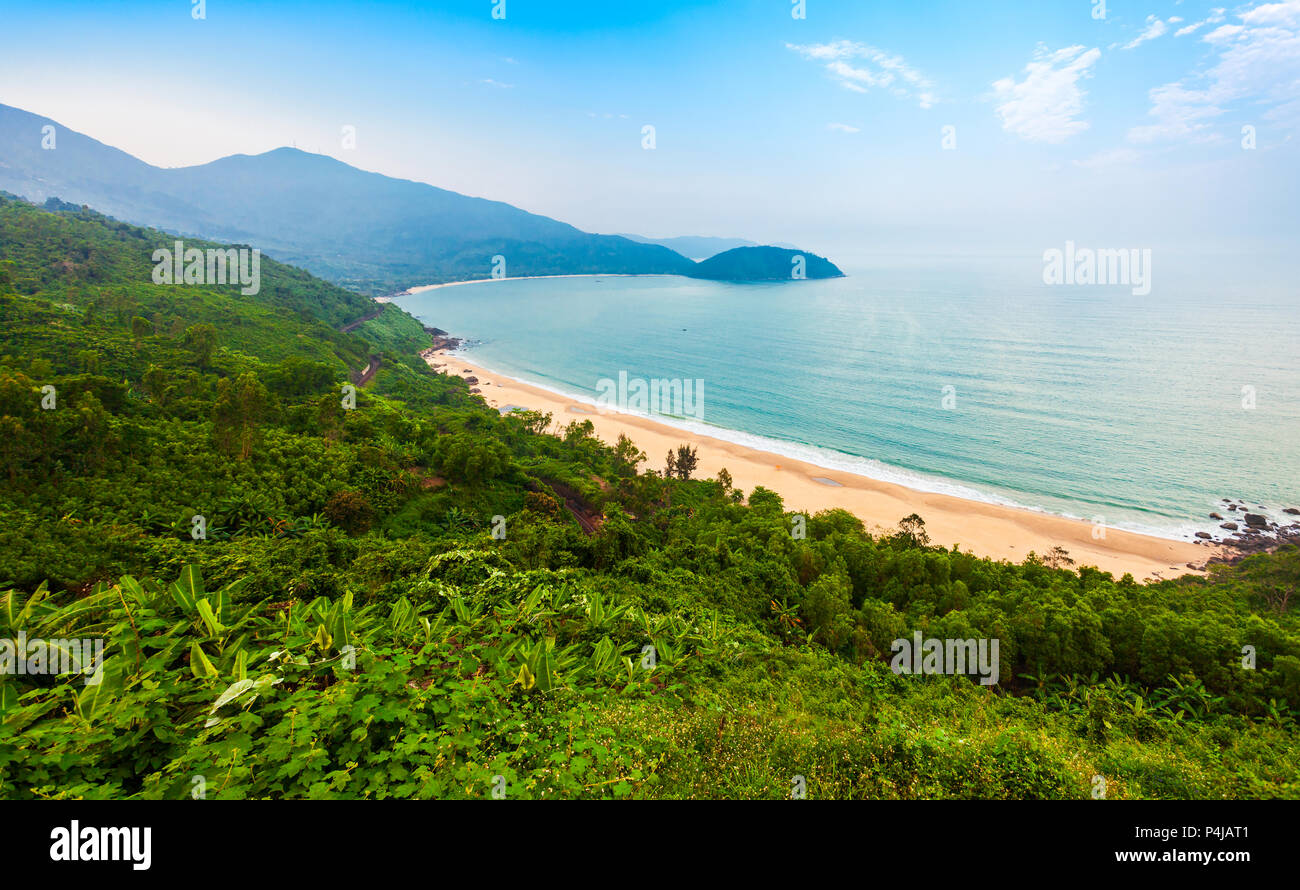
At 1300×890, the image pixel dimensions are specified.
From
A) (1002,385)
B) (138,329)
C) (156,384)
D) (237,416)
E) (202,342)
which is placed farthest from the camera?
(1002,385)

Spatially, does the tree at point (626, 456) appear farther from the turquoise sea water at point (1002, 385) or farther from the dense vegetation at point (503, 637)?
the turquoise sea water at point (1002, 385)

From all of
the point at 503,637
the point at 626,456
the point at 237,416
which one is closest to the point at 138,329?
the point at 237,416

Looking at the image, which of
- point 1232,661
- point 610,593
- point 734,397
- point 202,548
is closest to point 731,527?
point 610,593

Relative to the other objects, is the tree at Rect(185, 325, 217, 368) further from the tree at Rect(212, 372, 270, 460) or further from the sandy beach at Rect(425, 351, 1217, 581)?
the sandy beach at Rect(425, 351, 1217, 581)

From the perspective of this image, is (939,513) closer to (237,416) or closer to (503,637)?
(503,637)
